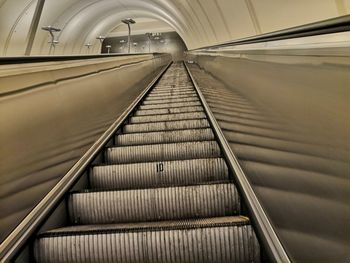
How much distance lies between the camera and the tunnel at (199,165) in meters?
1.16

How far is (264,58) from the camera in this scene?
77.9 inches

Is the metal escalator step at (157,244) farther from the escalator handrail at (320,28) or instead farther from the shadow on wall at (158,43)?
the shadow on wall at (158,43)

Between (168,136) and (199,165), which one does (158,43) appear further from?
(199,165)

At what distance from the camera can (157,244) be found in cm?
191

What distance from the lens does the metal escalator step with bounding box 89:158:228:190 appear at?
2844 mm

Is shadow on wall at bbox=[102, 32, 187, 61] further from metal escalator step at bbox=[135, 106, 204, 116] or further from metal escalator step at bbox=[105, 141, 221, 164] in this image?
metal escalator step at bbox=[105, 141, 221, 164]

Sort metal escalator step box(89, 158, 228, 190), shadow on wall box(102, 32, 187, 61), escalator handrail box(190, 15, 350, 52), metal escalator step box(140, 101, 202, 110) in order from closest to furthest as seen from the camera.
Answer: escalator handrail box(190, 15, 350, 52) → metal escalator step box(89, 158, 228, 190) → metal escalator step box(140, 101, 202, 110) → shadow on wall box(102, 32, 187, 61)

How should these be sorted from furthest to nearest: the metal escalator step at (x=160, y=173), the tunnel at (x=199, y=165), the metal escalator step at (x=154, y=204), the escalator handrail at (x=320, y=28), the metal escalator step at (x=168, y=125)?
the metal escalator step at (x=168, y=125)
the metal escalator step at (x=160, y=173)
the metal escalator step at (x=154, y=204)
the tunnel at (x=199, y=165)
the escalator handrail at (x=320, y=28)

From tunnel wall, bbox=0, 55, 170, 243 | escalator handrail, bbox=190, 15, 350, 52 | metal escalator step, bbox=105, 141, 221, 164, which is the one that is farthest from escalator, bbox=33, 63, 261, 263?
escalator handrail, bbox=190, 15, 350, 52

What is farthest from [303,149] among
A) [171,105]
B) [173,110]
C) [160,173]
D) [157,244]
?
[171,105]

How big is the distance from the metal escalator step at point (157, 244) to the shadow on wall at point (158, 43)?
93.5 feet

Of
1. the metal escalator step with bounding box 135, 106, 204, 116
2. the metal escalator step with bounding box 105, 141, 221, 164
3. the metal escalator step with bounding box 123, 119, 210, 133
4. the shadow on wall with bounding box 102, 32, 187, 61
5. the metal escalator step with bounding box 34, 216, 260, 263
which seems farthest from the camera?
the shadow on wall with bounding box 102, 32, 187, 61

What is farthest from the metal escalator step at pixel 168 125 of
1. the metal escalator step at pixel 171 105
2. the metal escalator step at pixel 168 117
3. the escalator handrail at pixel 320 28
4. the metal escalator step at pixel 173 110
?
the escalator handrail at pixel 320 28

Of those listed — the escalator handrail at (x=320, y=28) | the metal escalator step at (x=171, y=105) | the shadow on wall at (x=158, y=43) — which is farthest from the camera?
the shadow on wall at (x=158, y=43)
